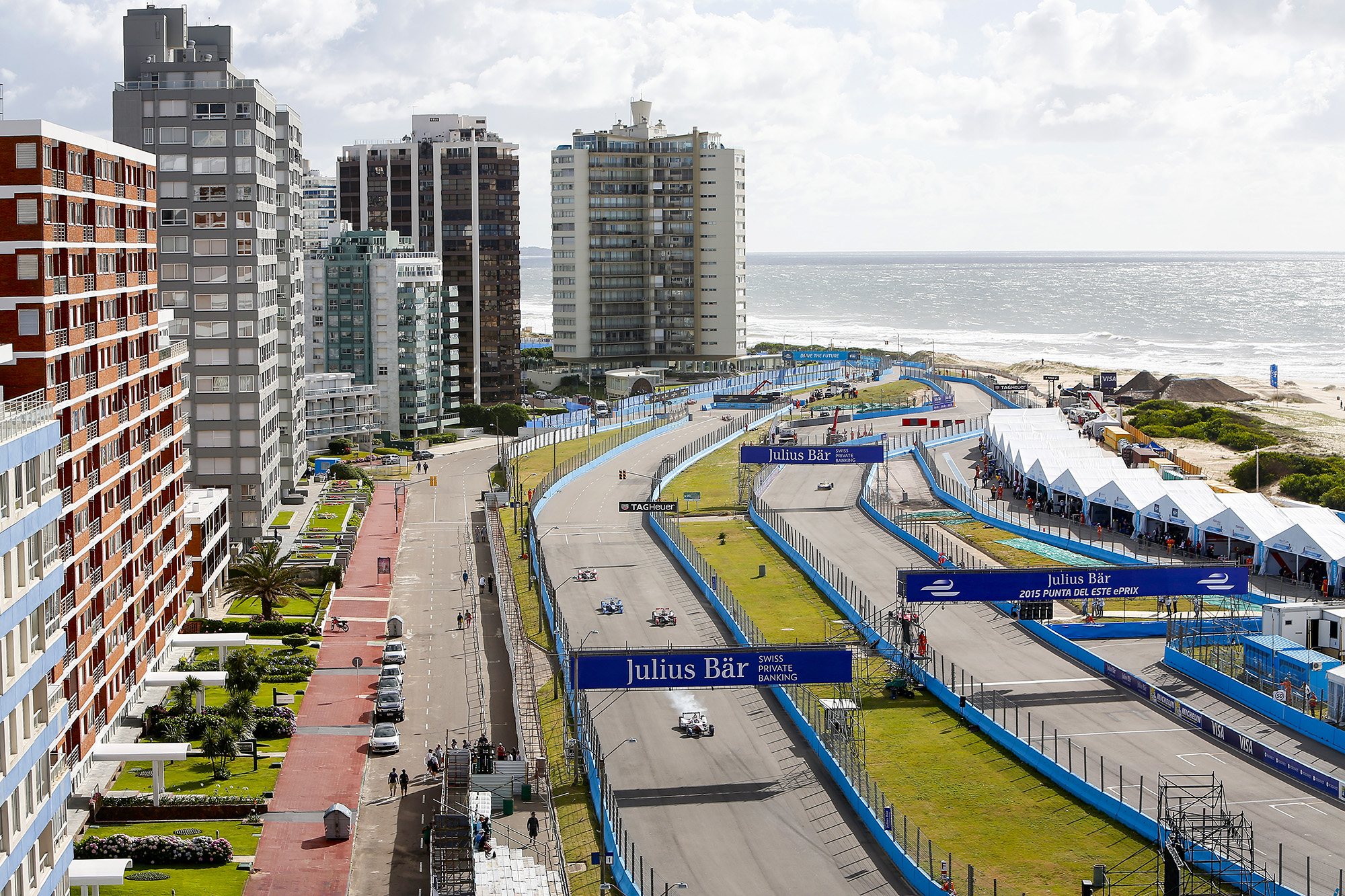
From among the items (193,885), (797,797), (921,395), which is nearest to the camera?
(193,885)

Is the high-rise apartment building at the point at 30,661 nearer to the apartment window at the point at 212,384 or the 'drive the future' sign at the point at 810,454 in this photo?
the apartment window at the point at 212,384

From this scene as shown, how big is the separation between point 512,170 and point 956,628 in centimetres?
13166

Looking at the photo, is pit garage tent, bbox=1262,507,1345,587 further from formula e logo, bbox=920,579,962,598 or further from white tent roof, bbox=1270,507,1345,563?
formula e logo, bbox=920,579,962,598

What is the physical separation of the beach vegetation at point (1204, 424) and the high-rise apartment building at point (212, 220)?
88.2 metres

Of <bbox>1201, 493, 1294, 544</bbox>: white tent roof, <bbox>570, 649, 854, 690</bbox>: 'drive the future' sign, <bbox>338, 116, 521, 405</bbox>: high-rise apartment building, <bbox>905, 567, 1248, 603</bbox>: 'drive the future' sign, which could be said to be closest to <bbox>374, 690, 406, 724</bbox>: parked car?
<bbox>570, 649, 854, 690</bbox>: 'drive the future' sign

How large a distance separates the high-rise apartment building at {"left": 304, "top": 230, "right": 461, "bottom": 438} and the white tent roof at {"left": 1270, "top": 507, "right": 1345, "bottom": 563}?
97.2 metres

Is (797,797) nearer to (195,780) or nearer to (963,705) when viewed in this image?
(963,705)

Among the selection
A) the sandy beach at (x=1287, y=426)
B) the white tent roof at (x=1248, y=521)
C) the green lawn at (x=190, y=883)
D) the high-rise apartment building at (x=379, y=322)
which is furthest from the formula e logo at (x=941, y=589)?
the high-rise apartment building at (x=379, y=322)

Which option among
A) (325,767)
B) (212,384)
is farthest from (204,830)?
(212,384)

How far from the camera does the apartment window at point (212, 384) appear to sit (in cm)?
9088

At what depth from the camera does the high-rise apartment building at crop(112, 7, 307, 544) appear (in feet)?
292

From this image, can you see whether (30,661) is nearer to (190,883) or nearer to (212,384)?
(190,883)

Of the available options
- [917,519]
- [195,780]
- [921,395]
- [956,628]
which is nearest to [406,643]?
[195,780]

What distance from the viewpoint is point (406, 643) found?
3004 inches
